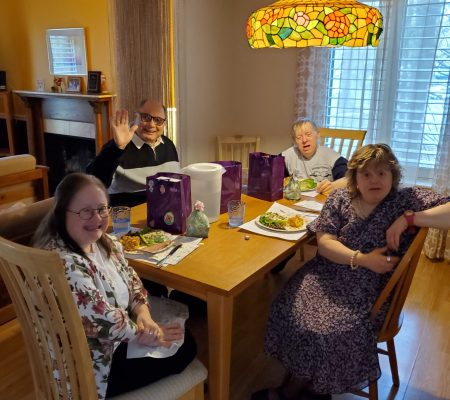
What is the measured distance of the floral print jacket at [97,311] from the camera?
1168mm

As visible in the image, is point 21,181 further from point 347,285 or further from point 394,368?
point 394,368

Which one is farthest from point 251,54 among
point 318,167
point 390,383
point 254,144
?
point 390,383

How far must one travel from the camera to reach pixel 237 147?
169 inches

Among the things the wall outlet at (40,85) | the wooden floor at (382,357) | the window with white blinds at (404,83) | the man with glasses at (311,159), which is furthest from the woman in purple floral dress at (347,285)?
the wall outlet at (40,85)

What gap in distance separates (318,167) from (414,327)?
1055mm

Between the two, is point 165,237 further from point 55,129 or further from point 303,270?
point 55,129

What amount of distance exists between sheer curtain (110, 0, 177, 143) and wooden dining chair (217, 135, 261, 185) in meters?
0.46

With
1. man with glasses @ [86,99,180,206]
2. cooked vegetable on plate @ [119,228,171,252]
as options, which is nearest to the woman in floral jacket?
cooked vegetable on plate @ [119,228,171,252]

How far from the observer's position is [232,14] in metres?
4.15

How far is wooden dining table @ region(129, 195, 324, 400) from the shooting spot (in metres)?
1.36

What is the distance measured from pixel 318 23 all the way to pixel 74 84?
12.3ft

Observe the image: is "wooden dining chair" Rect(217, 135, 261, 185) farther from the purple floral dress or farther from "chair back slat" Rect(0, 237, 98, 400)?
"chair back slat" Rect(0, 237, 98, 400)

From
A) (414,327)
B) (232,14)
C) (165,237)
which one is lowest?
(414,327)

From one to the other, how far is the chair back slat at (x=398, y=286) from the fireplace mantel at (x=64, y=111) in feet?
11.5
